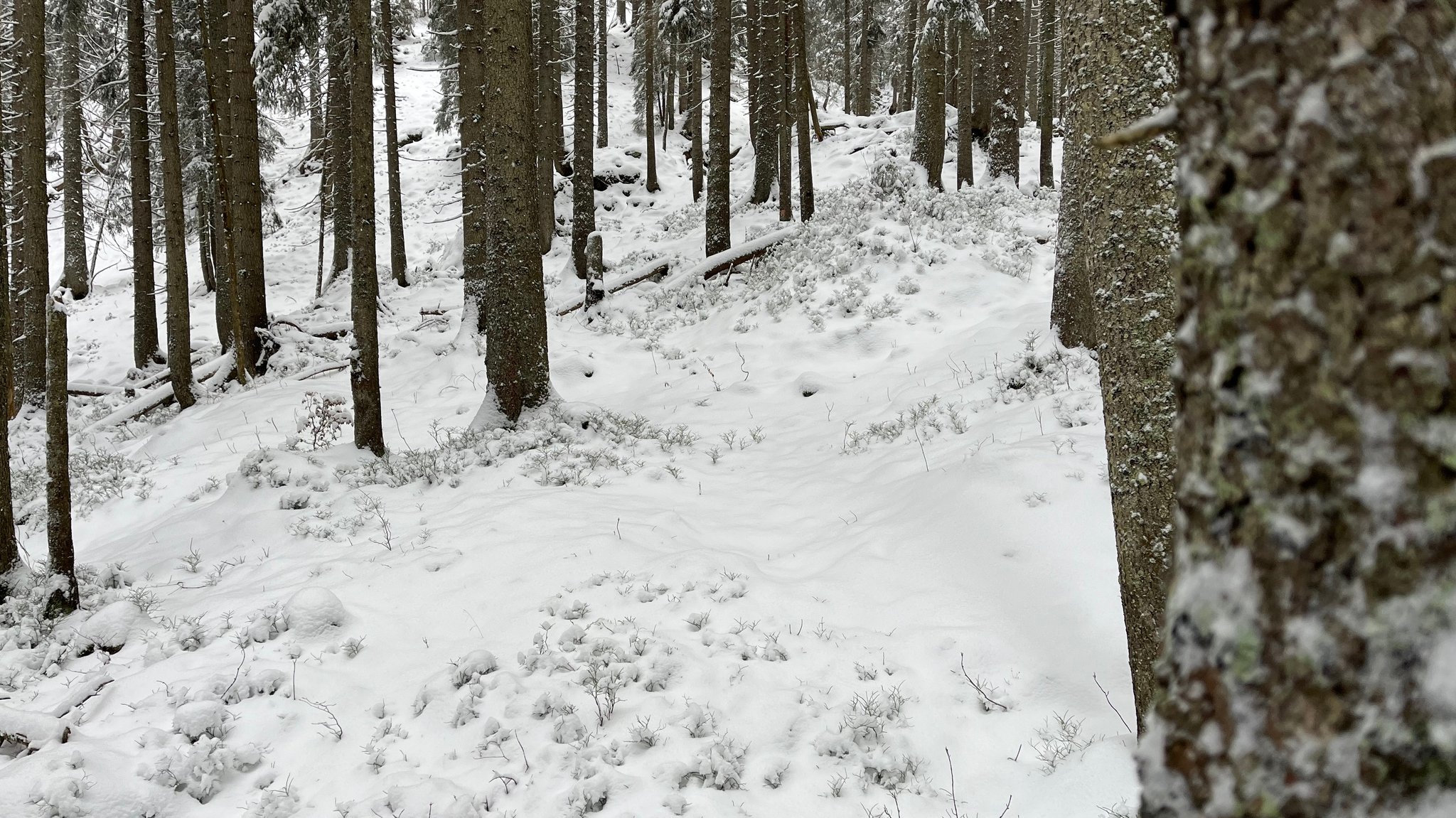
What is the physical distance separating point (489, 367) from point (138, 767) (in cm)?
534

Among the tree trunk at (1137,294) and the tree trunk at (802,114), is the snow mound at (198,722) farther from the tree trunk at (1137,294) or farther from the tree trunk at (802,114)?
the tree trunk at (802,114)

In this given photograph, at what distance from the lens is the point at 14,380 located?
1507 cm

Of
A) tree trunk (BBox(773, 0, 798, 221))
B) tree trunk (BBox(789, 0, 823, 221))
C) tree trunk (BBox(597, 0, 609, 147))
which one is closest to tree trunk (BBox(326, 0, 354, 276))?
tree trunk (BBox(597, 0, 609, 147))

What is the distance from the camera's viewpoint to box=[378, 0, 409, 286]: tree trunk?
53.6ft

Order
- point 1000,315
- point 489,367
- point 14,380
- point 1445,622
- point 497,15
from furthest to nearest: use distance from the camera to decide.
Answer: point 14,380 → point 1000,315 → point 489,367 → point 497,15 → point 1445,622

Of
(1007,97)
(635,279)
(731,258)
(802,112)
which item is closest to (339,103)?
(635,279)

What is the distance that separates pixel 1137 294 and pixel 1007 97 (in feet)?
51.1

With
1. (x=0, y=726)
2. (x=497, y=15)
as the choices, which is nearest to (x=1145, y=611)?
(x=0, y=726)

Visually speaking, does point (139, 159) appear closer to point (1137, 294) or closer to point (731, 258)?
point (731, 258)

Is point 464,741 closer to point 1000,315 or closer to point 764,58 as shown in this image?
point 1000,315

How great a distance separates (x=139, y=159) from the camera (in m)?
13.6

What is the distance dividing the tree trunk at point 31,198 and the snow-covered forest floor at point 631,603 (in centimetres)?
244

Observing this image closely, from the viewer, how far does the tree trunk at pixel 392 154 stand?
16.3 metres

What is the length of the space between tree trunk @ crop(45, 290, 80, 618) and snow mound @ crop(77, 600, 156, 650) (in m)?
0.52
